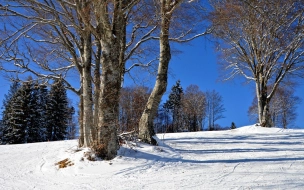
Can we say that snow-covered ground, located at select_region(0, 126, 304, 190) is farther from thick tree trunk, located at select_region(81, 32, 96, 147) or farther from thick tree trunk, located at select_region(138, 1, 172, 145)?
thick tree trunk, located at select_region(81, 32, 96, 147)

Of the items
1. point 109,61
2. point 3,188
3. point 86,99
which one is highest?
point 109,61

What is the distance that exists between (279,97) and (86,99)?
95.6ft

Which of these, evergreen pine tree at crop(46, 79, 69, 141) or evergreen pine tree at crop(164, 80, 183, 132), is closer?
evergreen pine tree at crop(46, 79, 69, 141)

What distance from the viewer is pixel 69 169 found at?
5.30 meters

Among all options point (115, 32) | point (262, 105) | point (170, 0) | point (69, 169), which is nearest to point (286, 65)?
point (262, 105)

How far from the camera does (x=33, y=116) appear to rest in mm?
28688

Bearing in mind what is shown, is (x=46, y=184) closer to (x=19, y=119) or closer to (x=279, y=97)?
(x=19, y=119)

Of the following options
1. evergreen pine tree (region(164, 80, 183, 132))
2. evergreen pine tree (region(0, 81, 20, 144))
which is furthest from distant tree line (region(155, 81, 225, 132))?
evergreen pine tree (region(0, 81, 20, 144))

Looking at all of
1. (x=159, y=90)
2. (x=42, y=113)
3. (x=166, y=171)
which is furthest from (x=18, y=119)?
(x=166, y=171)

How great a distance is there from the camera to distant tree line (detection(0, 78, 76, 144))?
89.5 ft

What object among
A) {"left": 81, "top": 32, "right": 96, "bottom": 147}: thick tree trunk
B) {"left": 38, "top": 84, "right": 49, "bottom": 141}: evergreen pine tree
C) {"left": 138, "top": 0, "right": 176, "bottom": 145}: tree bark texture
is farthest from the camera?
{"left": 38, "top": 84, "right": 49, "bottom": 141}: evergreen pine tree

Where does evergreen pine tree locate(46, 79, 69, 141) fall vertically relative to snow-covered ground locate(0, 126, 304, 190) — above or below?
above

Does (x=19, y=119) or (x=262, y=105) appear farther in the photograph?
(x=19, y=119)

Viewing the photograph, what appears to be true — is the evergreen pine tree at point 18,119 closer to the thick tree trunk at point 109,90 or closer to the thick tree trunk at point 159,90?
the thick tree trunk at point 159,90
